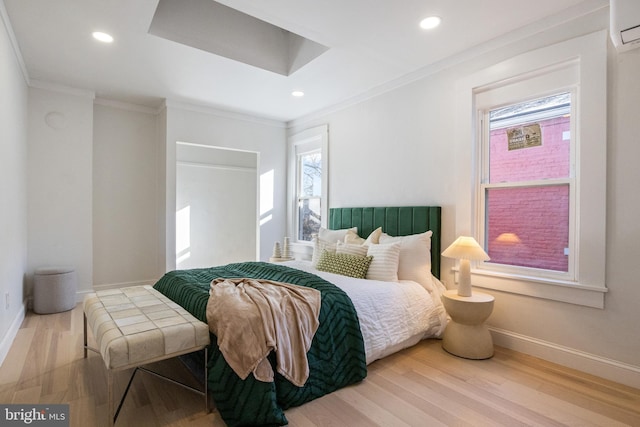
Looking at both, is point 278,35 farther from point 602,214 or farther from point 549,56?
point 602,214

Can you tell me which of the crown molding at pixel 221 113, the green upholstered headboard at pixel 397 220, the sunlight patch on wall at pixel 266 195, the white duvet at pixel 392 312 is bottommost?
the white duvet at pixel 392 312

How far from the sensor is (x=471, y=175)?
2.96 metres

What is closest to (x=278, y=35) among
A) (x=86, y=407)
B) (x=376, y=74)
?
(x=376, y=74)

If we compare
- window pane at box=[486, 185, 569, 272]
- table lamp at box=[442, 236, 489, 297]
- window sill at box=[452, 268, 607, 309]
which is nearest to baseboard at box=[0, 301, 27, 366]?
table lamp at box=[442, 236, 489, 297]

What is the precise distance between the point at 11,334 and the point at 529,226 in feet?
14.6

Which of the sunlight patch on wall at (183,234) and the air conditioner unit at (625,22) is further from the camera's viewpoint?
the sunlight patch on wall at (183,234)

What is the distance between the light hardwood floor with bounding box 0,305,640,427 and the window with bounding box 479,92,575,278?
83 centimetres

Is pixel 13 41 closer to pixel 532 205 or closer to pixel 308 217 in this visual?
pixel 308 217

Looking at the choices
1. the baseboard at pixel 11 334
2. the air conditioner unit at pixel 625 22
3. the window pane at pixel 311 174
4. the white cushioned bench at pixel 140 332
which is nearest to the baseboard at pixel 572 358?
the air conditioner unit at pixel 625 22

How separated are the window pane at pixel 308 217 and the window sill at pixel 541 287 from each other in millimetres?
2280

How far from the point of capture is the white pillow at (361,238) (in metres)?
3.41

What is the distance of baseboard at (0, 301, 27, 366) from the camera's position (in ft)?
8.17

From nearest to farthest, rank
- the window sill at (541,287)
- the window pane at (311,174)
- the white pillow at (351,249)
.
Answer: the window sill at (541,287)
the white pillow at (351,249)
the window pane at (311,174)

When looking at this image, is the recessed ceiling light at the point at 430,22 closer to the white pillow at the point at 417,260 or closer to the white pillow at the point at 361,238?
the white pillow at the point at 417,260
